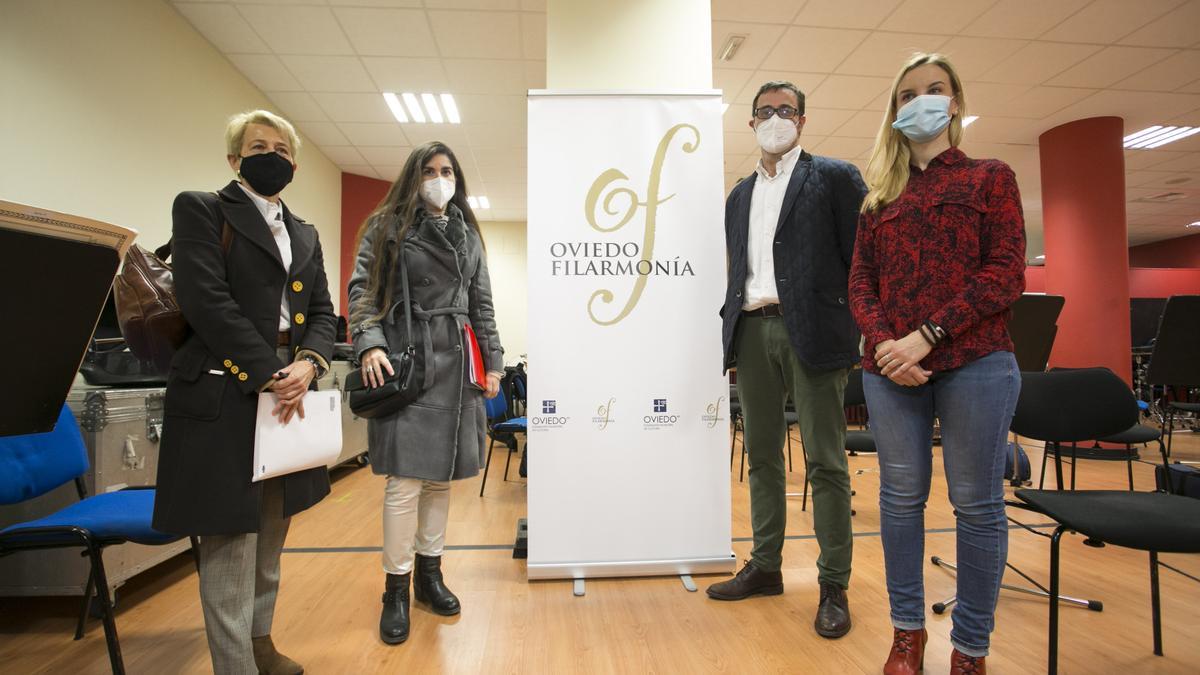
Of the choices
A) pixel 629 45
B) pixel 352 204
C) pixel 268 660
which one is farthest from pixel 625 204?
pixel 352 204

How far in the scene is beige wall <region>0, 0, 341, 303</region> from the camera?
110 inches

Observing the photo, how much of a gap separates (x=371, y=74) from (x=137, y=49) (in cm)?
162

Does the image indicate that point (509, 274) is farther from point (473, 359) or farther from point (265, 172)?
point (265, 172)

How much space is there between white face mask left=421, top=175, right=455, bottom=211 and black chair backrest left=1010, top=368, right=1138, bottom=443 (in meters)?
2.22

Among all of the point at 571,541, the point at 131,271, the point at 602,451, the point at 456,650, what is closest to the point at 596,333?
the point at 602,451

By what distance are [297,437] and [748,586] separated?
157cm

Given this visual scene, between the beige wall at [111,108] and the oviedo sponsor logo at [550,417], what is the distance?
110 inches

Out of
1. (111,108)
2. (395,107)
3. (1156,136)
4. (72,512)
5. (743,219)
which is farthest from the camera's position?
(1156,136)

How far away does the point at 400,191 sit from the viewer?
78.1 inches

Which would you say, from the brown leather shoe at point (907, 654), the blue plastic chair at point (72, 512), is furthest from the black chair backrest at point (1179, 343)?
the blue plastic chair at point (72, 512)

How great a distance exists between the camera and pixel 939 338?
1.36 meters

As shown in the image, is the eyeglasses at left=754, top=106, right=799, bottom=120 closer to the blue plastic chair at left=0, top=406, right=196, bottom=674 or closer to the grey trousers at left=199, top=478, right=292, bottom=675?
the grey trousers at left=199, top=478, right=292, bottom=675

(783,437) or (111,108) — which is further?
(111,108)

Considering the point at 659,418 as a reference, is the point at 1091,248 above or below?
above
